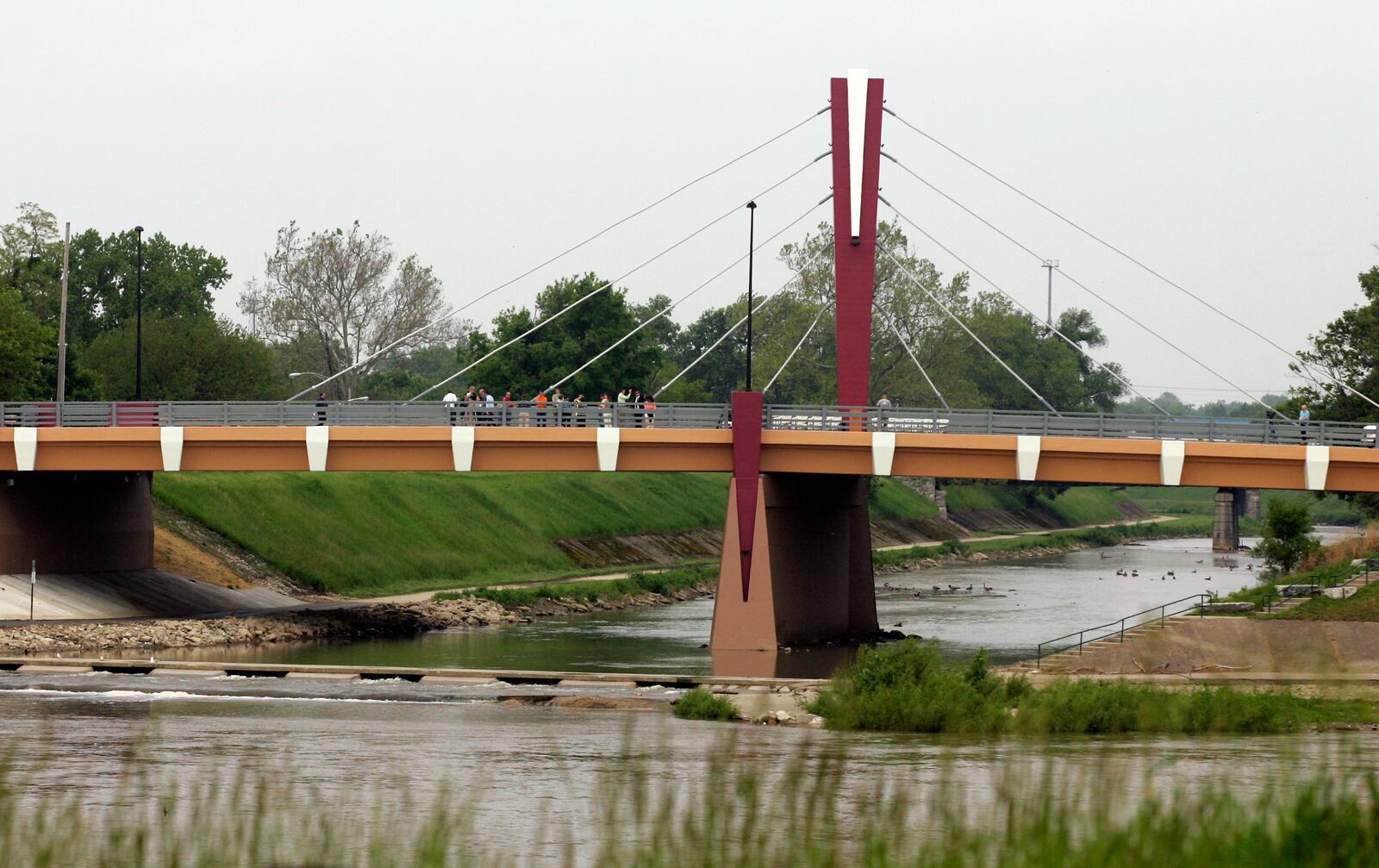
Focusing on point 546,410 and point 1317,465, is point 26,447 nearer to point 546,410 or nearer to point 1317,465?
point 546,410

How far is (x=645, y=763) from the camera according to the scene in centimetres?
2169

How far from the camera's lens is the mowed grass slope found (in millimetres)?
66188

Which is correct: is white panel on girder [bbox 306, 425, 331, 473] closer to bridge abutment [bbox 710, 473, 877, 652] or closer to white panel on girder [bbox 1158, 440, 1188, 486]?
bridge abutment [bbox 710, 473, 877, 652]

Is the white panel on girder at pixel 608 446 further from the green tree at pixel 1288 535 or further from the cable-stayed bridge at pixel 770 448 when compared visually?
the green tree at pixel 1288 535

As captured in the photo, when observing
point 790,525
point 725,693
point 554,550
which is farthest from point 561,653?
point 554,550

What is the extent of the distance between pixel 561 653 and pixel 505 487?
4090cm

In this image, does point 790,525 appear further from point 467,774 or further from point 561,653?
point 467,774

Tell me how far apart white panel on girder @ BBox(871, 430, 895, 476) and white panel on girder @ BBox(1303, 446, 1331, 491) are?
11.3 meters

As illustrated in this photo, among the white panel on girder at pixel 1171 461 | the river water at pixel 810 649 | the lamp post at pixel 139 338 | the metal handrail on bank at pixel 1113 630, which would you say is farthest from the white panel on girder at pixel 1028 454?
the lamp post at pixel 139 338

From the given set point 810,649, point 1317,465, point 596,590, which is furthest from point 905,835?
point 596,590

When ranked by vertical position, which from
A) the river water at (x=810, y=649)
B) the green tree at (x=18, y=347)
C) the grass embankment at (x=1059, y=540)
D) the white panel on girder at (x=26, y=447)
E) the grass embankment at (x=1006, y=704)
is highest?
the green tree at (x=18, y=347)

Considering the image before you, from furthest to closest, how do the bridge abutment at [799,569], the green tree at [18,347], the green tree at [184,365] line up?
1. the green tree at [184,365]
2. the green tree at [18,347]
3. the bridge abutment at [799,569]

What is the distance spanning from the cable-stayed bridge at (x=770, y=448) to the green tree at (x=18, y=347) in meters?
21.8

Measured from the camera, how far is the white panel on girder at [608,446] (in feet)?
156
